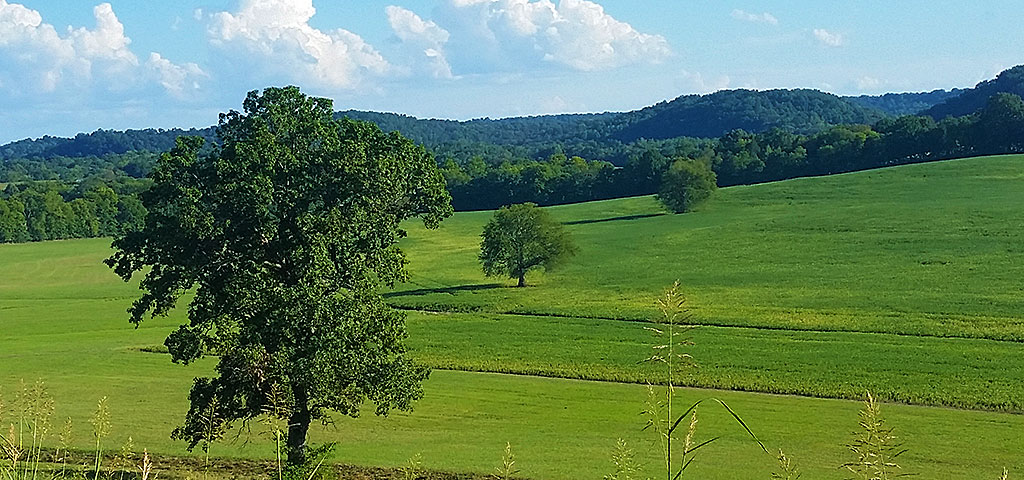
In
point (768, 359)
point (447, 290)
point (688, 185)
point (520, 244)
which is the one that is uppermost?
point (688, 185)

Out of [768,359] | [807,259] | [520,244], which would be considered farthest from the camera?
[807,259]

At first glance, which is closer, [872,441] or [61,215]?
[872,441]

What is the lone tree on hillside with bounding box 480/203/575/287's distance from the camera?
257 ft

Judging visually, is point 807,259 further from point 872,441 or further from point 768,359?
point 872,441

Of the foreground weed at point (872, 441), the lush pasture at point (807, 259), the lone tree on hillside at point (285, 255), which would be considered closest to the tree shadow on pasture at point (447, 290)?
the lush pasture at point (807, 259)

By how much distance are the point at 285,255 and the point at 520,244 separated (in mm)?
Result: 58489

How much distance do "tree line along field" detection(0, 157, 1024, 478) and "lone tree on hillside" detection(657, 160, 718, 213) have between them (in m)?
5.83

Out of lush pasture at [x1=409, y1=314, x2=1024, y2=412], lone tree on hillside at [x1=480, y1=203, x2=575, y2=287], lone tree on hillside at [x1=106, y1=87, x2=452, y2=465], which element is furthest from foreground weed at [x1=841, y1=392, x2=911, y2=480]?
lone tree on hillside at [x1=480, y1=203, x2=575, y2=287]

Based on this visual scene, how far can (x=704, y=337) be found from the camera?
51.0 meters

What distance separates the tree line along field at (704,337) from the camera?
95.6 feet

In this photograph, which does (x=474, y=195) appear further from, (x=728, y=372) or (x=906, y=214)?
(x=728, y=372)

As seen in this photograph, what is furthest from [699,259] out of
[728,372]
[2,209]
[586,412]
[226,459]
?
[2,209]

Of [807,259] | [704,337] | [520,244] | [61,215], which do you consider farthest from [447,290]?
[61,215]

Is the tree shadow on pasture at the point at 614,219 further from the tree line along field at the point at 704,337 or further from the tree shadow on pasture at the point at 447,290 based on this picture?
the tree shadow on pasture at the point at 447,290
